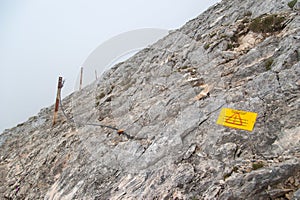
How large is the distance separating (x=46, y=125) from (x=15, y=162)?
3910 mm

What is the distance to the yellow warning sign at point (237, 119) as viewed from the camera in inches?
297

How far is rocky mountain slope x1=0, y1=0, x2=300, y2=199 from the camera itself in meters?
6.48

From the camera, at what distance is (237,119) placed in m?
7.93

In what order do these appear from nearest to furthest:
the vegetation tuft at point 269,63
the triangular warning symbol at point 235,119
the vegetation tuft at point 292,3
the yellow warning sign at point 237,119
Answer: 1. the yellow warning sign at point 237,119
2. the triangular warning symbol at point 235,119
3. the vegetation tuft at point 269,63
4. the vegetation tuft at point 292,3

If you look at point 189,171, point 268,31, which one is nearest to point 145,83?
point 268,31

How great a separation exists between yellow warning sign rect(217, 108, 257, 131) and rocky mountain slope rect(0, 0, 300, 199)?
22 centimetres

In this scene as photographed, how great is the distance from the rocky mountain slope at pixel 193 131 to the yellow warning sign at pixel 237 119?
22 cm

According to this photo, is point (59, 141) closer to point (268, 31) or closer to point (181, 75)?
point (181, 75)

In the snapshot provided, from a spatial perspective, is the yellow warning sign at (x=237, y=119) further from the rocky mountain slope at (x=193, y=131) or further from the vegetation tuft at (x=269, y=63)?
the vegetation tuft at (x=269, y=63)

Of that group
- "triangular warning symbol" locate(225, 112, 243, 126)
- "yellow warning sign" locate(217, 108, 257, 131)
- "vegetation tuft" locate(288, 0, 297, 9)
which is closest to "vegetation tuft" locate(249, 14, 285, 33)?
"vegetation tuft" locate(288, 0, 297, 9)

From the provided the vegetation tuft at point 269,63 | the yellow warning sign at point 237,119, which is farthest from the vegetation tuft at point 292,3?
the yellow warning sign at point 237,119

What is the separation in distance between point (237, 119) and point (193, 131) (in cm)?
152

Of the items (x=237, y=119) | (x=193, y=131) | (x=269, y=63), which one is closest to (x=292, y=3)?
(x=269, y=63)

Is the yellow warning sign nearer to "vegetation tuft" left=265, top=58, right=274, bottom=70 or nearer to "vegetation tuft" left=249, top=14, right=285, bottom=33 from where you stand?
"vegetation tuft" left=265, top=58, right=274, bottom=70
